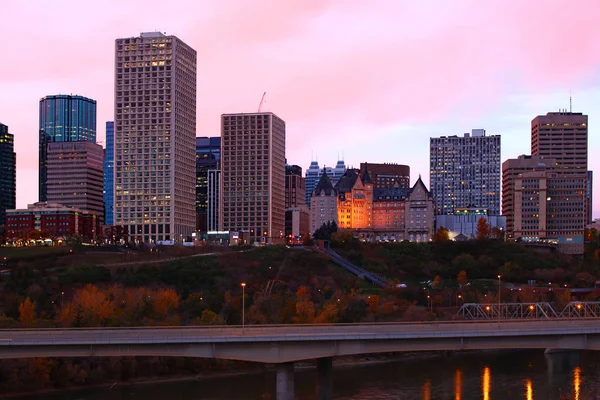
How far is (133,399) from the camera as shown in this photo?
10894 cm

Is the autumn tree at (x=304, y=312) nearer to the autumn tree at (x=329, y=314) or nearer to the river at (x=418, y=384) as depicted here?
the autumn tree at (x=329, y=314)

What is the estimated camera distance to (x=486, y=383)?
12025cm

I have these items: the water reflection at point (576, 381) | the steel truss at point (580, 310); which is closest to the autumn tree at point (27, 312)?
the water reflection at point (576, 381)

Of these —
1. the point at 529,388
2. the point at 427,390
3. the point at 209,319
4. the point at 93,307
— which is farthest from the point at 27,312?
the point at 529,388

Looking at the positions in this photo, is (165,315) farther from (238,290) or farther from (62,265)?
(62,265)

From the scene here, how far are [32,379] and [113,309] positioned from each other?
26.4 metres

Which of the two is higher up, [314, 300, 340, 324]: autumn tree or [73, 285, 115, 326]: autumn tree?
[73, 285, 115, 326]: autumn tree

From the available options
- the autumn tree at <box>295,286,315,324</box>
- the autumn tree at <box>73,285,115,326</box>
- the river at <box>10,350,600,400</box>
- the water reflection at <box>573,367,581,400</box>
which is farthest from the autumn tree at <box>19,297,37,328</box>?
the water reflection at <box>573,367,581,400</box>

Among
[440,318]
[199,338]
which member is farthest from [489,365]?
[199,338]

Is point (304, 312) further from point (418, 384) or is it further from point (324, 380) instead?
point (324, 380)

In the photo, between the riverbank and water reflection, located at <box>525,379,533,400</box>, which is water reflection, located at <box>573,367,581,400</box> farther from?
the riverbank

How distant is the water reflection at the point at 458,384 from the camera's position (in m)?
111

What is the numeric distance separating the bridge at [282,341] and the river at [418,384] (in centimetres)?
1110

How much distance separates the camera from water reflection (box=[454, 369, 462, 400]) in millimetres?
110625
